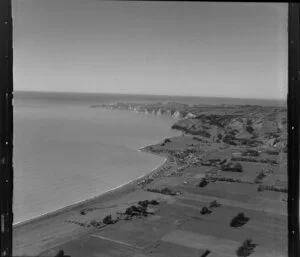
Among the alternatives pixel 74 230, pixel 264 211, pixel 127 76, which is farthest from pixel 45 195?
pixel 264 211

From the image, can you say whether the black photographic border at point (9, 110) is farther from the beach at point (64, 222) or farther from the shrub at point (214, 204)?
the shrub at point (214, 204)

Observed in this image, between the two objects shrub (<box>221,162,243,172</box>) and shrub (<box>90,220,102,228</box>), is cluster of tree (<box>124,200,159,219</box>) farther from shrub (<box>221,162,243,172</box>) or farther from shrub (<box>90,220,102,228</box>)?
shrub (<box>221,162,243,172</box>)

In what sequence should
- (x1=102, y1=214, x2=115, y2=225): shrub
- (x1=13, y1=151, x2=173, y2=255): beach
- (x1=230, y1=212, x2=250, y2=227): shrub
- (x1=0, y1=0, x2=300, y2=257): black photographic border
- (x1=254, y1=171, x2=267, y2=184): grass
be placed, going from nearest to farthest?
1. (x1=0, y1=0, x2=300, y2=257): black photographic border
2. (x1=13, y1=151, x2=173, y2=255): beach
3. (x1=254, y1=171, x2=267, y2=184): grass
4. (x1=230, y1=212, x2=250, y2=227): shrub
5. (x1=102, y1=214, x2=115, y2=225): shrub

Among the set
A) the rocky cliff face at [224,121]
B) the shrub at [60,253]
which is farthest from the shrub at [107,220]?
the rocky cliff face at [224,121]

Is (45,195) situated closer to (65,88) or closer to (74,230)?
(74,230)

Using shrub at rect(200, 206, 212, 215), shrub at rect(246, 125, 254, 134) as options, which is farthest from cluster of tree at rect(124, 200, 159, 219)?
shrub at rect(246, 125, 254, 134)

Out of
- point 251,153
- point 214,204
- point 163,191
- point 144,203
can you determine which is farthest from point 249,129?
point 144,203

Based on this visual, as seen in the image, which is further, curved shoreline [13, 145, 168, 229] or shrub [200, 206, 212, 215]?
shrub [200, 206, 212, 215]
